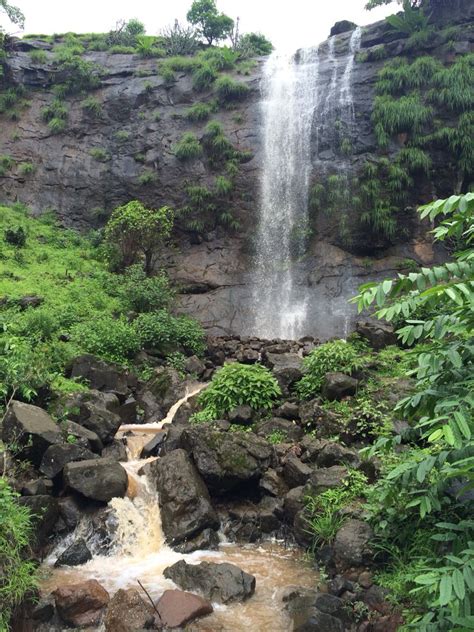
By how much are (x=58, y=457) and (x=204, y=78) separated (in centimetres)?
2182

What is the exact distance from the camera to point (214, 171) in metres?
22.1

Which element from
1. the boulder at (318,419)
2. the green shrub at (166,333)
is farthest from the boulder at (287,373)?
the green shrub at (166,333)

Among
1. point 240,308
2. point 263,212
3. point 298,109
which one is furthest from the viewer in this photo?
point 298,109

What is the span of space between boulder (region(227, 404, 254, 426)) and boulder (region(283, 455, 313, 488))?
155cm

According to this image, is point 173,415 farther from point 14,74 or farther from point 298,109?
point 14,74

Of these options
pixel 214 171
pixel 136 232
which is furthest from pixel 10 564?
pixel 214 171

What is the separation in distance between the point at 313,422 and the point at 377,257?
12.2 metres

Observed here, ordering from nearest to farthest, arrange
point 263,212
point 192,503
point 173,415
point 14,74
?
point 192,503, point 173,415, point 263,212, point 14,74

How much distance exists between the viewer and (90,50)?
88.6 feet

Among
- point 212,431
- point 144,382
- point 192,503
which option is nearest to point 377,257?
point 144,382

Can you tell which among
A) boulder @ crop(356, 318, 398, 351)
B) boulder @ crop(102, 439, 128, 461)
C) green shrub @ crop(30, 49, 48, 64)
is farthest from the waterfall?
green shrub @ crop(30, 49, 48, 64)

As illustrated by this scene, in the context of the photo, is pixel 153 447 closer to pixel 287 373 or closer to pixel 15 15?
pixel 287 373

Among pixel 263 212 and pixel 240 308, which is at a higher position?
pixel 263 212

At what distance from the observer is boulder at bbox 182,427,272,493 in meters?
7.81
